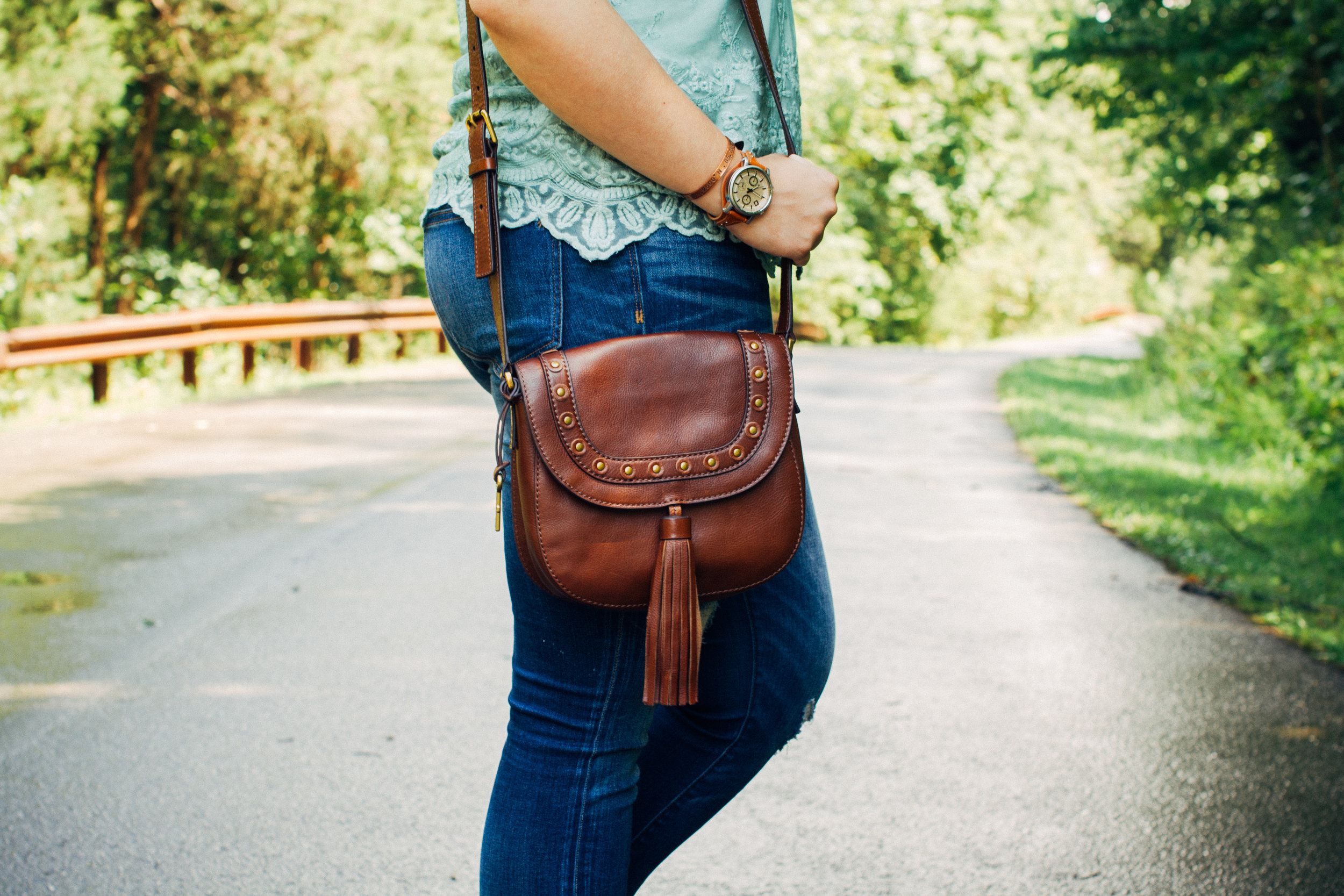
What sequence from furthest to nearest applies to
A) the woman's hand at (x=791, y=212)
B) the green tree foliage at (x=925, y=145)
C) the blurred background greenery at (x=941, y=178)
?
the green tree foliage at (x=925, y=145) < the blurred background greenery at (x=941, y=178) < the woman's hand at (x=791, y=212)

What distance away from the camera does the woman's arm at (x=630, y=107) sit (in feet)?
3.97

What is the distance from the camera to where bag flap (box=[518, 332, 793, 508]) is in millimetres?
1254

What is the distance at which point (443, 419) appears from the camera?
9.05m

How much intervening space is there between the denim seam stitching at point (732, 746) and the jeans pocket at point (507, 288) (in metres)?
0.44

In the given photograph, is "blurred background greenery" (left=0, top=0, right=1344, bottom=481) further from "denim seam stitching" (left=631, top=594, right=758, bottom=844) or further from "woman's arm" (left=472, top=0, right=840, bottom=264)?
"woman's arm" (left=472, top=0, right=840, bottom=264)

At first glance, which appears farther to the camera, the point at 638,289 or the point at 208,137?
the point at 208,137

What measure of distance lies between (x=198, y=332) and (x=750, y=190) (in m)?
11.1

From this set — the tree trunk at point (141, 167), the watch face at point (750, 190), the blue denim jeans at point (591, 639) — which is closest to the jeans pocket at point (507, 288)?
the blue denim jeans at point (591, 639)

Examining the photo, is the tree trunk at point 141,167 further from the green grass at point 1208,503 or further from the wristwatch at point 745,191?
the wristwatch at point 745,191

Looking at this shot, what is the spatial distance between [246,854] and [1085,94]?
13.0 meters

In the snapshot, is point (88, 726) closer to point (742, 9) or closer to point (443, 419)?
point (742, 9)

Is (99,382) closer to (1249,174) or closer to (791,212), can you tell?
(791,212)

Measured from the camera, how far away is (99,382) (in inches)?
390

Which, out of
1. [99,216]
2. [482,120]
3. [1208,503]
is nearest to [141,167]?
[99,216]
